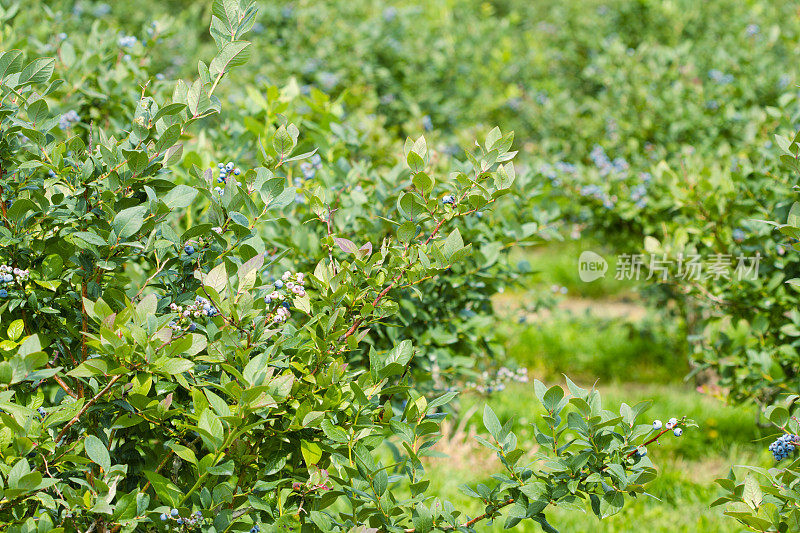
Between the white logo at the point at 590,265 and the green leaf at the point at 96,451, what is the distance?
2910 mm

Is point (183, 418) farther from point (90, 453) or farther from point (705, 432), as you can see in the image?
point (705, 432)

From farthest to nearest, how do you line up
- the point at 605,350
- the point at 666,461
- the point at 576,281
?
the point at 576,281
the point at 605,350
the point at 666,461

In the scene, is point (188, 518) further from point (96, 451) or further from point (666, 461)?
point (666, 461)

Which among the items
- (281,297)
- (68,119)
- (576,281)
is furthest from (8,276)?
(576,281)

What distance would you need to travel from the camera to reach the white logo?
3805 millimetres

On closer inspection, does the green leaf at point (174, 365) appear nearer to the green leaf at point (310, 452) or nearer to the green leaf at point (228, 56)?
the green leaf at point (310, 452)

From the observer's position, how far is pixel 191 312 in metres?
1.44

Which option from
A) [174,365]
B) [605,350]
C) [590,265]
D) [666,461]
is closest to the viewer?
[174,365]

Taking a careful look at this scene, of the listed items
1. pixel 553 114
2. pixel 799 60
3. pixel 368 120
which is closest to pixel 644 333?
pixel 553 114

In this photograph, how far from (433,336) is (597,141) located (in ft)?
8.97

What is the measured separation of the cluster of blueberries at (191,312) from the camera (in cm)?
139

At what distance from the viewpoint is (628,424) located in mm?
1377

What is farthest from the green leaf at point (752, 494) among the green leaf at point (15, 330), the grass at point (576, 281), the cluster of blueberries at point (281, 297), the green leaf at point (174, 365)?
the grass at point (576, 281)

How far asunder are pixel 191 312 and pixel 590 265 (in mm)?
2888
